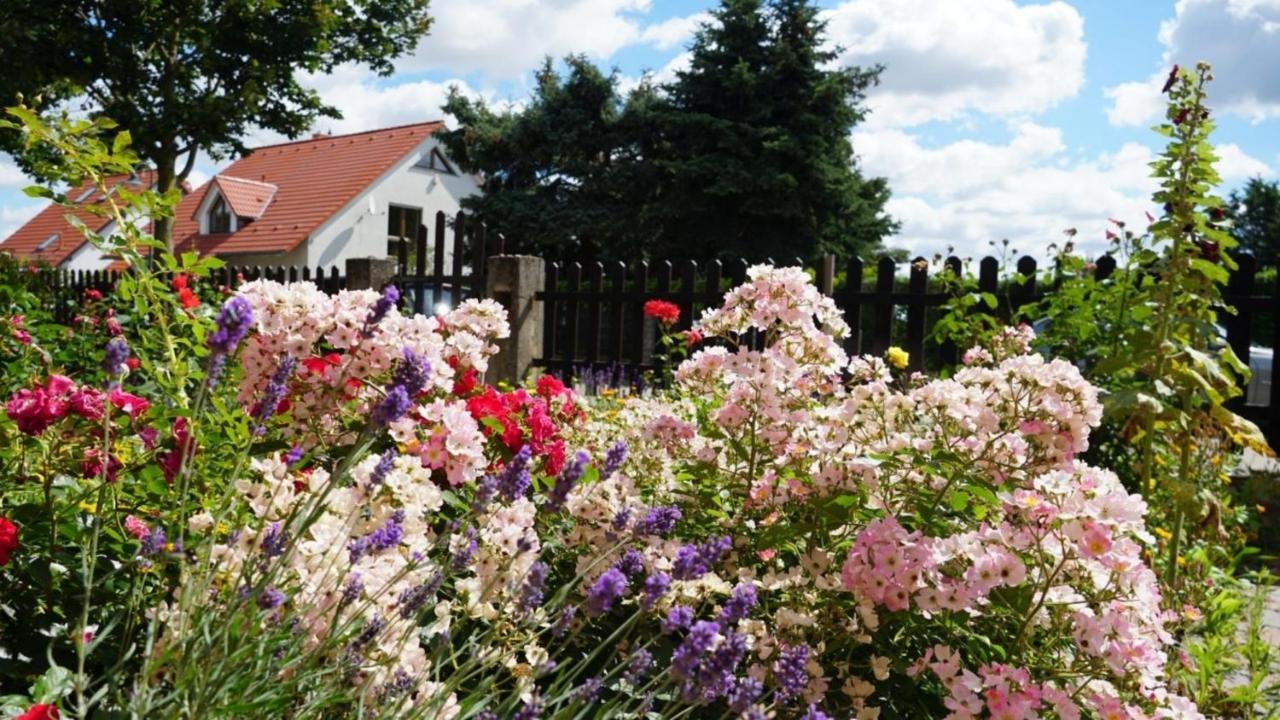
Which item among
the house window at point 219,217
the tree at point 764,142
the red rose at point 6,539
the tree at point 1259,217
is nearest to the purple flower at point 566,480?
the red rose at point 6,539

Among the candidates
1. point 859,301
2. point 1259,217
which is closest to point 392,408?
point 859,301

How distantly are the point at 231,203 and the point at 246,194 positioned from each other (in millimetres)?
747

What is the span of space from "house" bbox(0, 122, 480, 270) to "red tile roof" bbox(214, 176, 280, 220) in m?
0.03

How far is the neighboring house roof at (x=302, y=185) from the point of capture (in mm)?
27844

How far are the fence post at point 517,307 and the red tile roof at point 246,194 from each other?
898 inches

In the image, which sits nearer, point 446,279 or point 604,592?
point 604,592

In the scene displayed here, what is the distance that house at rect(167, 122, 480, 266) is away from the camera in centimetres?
2764

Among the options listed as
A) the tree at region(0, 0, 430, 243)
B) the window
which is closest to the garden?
the tree at region(0, 0, 430, 243)

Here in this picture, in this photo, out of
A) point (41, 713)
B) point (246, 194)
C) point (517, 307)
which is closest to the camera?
point (41, 713)

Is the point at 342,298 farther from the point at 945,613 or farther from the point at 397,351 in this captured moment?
the point at 945,613

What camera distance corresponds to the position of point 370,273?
34.0ft

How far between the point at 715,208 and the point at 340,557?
23411 mm

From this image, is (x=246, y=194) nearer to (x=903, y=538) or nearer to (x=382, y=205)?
(x=382, y=205)

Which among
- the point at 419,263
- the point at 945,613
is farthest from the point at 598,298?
the point at 945,613
